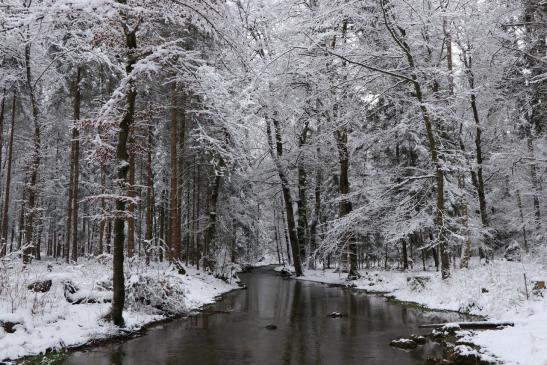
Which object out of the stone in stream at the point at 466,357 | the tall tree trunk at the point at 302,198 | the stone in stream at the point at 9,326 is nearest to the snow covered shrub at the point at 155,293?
the stone in stream at the point at 9,326

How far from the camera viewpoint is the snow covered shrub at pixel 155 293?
10.9m

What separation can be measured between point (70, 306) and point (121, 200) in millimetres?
2746

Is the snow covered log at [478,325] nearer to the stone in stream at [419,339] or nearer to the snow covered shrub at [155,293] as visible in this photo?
the stone in stream at [419,339]

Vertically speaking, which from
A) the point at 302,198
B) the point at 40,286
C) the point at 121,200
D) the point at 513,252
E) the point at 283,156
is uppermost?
the point at 283,156

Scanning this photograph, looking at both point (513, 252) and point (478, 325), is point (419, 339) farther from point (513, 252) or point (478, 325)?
point (513, 252)

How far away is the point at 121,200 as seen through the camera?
9.15 meters

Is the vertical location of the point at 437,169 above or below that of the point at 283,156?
below

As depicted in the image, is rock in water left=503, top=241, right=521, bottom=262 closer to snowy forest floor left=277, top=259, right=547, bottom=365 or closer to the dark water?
snowy forest floor left=277, top=259, right=547, bottom=365

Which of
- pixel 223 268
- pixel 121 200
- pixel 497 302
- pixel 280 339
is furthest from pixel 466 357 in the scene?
pixel 223 268

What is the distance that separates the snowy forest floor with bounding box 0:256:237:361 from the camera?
7195 millimetres

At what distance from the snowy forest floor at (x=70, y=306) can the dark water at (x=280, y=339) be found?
60 cm

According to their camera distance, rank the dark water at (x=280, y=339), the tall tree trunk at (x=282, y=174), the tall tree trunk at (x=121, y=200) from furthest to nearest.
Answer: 1. the tall tree trunk at (x=282, y=174)
2. the tall tree trunk at (x=121, y=200)
3. the dark water at (x=280, y=339)

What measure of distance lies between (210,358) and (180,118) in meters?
16.8

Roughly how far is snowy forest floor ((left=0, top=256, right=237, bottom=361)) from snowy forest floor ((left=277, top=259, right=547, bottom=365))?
753cm
